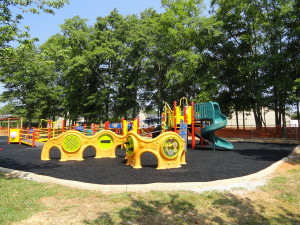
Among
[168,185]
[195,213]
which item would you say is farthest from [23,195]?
[195,213]

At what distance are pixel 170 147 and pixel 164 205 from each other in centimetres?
399

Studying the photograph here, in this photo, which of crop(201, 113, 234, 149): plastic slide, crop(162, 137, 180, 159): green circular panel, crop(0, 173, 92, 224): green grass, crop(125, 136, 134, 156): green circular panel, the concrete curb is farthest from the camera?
crop(201, 113, 234, 149): plastic slide

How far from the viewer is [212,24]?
25062 millimetres

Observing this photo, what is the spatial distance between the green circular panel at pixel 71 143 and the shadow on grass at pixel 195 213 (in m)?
6.22

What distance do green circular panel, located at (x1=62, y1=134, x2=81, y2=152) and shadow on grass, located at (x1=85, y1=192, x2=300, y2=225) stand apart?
20.4 ft

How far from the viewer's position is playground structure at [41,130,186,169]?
27.6 feet

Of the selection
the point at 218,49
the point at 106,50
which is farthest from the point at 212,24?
the point at 106,50

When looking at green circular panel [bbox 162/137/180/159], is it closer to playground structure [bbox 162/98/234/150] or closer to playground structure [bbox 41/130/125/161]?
playground structure [bbox 41/130/125/161]

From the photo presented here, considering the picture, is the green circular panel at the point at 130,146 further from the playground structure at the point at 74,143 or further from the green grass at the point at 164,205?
the green grass at the point at 164,205

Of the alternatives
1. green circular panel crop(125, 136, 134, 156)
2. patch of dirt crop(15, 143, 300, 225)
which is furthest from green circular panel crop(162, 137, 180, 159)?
patch of dirt crop(15, 143, 300, 225)

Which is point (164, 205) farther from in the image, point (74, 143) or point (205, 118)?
point (205, 118)

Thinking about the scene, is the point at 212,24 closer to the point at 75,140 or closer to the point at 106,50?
the point at 106,50

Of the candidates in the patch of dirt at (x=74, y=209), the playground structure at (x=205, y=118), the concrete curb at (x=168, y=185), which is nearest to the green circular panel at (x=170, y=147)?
the concrete curb at (x=168, y=185)

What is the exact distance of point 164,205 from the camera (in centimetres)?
463
